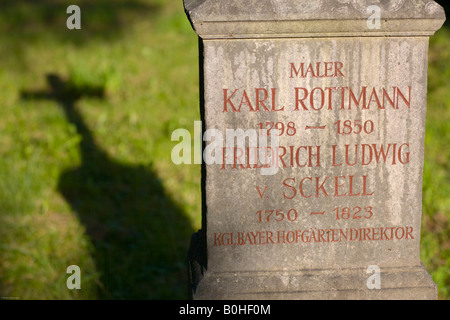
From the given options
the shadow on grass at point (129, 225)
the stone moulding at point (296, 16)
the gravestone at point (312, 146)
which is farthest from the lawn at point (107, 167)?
the stone moulding at point (296, 16)

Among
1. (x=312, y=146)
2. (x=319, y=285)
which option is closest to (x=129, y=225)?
(x=319, y=285)

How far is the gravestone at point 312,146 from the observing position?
2564mm

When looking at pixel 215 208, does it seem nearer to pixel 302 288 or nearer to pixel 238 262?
pixel 238 262

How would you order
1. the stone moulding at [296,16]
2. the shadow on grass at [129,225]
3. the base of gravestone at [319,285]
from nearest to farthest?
the stone moulding at [296,16] → the base of gravestone at [319,285] → the shadow on grass at [129,225]

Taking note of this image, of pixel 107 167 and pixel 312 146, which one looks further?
pixel 107 167

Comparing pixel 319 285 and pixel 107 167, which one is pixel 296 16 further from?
pixel 107 167

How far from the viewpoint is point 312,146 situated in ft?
8.94

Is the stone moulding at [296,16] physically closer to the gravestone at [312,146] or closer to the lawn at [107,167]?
the gravestone at [312,146]

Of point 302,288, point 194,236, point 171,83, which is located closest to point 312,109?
point 302,288

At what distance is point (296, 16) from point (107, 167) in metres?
3.17

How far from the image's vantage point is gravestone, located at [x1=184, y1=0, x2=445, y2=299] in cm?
256

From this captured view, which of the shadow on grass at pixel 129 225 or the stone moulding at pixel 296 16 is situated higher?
the stone moulding at pixel 296 16

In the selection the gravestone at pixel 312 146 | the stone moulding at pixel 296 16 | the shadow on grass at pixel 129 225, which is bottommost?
the shadow on grass at pixel 129 225

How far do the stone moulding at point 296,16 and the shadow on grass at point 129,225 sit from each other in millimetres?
1882
